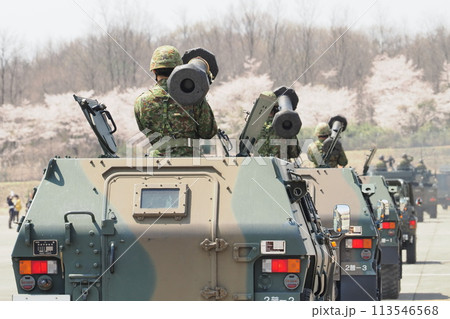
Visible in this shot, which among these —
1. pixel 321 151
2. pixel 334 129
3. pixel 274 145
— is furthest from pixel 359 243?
pixel 334 129

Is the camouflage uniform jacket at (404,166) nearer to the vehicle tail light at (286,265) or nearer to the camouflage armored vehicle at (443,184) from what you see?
the camouflage armored vehicle at (443,184)

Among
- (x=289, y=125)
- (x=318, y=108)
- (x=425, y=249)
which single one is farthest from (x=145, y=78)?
(x=289, y=125)

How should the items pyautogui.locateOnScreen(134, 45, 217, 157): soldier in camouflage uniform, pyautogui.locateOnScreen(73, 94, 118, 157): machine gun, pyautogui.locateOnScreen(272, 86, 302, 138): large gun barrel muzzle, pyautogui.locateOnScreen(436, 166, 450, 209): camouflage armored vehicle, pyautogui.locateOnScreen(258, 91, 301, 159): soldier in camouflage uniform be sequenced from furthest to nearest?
pyautogui.locateOnScreen(436, 166, 450, 209): camouflage armored vehicle
pyautogui.locateOnScreen(258, 91, 301, 159): soldier in camouflage uniform
pyautogui.locateOnScreen(272, 86, 302, 138): large gun barrel muzzle
pyautogui.locateOnScreen(73, 94, 118, 157): machine gun
pyautogui.locateOnScreen(134, 45, 217, 157): soldier in camouflage uniform

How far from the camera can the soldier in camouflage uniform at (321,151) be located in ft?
59.0

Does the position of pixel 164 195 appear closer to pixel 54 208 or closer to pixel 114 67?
pixel 54 208

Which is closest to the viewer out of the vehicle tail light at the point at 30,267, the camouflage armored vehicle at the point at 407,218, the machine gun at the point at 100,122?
the vehicle tail light at the point at 30,267

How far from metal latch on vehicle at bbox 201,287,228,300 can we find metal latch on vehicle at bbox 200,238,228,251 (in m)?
0.30

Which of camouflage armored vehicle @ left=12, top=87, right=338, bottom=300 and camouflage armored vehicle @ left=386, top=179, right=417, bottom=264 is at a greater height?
camouflage armored vehicle @ left=12, top=87, right=338, bottom=300

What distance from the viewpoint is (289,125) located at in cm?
1291

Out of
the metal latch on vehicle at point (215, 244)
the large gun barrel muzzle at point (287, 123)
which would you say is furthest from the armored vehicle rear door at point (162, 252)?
the large gun barrel muzzle at point (287, 123)

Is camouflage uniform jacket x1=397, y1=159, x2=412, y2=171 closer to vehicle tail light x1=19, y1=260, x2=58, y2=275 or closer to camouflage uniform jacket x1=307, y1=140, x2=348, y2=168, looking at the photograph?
camouflage uniform jacket x1=307, y1=140, x2=348, y2=168

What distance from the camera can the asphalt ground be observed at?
17.0 meters

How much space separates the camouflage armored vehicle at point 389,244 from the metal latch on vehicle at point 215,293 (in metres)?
7.60

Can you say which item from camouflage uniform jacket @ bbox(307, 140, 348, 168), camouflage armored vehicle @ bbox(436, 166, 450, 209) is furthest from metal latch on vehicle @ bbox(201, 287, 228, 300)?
camouflage armored vehicle @ bbox(436, 166, 450, 209)
